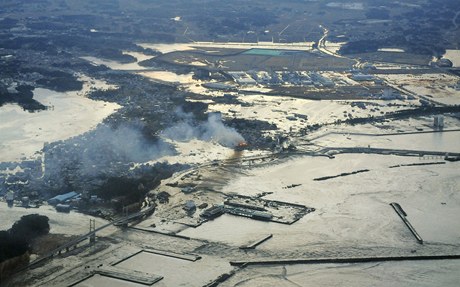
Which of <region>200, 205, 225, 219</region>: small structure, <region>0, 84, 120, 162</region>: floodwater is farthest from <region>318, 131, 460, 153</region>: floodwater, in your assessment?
<region>0, 84, 120, 162</region>: floodwater

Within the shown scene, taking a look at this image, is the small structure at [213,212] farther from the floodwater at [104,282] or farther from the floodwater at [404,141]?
the floodwater at [404,141]

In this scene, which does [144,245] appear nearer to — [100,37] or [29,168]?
[29,168]

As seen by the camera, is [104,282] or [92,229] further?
[92,229]

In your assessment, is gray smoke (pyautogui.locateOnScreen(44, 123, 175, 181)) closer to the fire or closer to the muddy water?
the fire

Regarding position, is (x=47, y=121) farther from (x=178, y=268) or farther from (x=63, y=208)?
(x=178, y=268)

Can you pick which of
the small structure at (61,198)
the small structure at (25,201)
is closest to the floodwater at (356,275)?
the small structure at (61,198)

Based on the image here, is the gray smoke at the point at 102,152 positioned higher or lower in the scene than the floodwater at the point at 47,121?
higher

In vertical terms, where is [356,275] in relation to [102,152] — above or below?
below

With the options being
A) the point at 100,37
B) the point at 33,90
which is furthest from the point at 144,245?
the point at 100,37

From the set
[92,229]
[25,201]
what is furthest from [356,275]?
[25,201]
